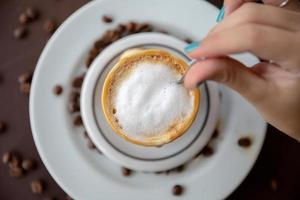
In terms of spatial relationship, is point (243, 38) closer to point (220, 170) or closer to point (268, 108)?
point (268, 108)

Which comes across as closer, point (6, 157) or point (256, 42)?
point (256, 42)

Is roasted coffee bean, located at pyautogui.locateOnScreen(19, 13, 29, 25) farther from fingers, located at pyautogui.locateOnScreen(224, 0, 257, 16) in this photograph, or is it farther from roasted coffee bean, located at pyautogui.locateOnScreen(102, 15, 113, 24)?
fingers, located at pyautogui.locateOnScreen(224, 0, 257, 16)

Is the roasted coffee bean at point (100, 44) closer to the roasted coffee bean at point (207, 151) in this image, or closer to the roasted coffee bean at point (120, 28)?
the roasted coffee bean at point (120, 28)

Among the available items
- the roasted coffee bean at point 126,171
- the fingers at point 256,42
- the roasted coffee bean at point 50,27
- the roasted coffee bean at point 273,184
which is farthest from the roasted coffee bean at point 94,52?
the roasted coffee bean at point 273,184

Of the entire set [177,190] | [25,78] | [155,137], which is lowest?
[177,190]

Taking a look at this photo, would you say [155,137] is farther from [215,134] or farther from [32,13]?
[32,13]

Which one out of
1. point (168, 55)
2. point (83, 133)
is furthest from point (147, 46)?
point (83, 133)

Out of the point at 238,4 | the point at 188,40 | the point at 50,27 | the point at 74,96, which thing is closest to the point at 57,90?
the point at 74,96

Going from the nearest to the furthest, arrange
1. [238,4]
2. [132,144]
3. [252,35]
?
[252,35] < [238,4] < [132,144]
